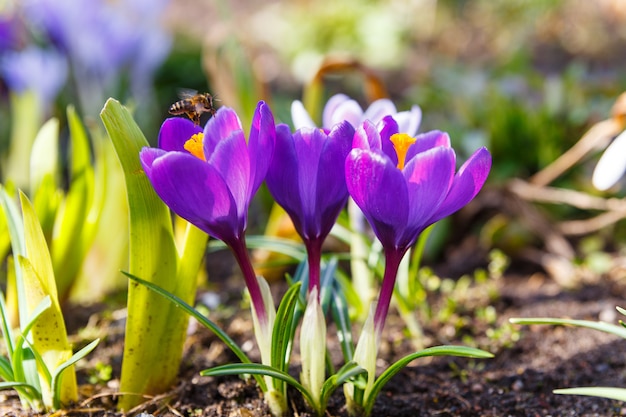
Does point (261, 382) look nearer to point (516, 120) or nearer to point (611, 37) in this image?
point (516, 120)

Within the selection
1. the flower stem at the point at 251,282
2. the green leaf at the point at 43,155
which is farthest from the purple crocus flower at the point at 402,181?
the green leaf at the point at 43,155

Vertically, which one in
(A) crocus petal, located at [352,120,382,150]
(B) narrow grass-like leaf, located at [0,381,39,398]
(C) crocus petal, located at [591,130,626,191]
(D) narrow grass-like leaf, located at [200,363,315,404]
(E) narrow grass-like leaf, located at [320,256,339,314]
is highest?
(A) crocus petal, located at [352,120,382,150]

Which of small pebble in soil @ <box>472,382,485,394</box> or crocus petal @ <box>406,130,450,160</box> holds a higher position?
crocus petal @ <box>406,130,450,160</box>

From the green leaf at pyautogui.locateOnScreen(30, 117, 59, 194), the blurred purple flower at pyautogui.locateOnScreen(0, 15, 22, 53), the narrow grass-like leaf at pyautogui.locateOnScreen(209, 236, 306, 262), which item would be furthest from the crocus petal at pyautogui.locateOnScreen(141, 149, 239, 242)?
the blurred purple flower at pyautogui.locateOnScreen(0, 15, 22, 53)

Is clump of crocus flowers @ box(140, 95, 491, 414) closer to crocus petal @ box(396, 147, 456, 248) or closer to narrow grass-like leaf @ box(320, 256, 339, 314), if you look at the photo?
crocus petal @ box(396, 147, 456, 248)

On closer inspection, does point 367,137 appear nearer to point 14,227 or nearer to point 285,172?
point 285,172

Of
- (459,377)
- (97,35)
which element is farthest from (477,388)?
(97,35)

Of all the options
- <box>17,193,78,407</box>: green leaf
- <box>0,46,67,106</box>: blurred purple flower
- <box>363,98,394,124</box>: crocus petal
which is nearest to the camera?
<box>17,193,78,407</box>: green leaf
